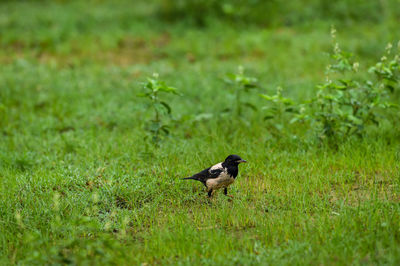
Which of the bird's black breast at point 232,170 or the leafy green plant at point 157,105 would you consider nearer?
the bird's black breast at point 232,170

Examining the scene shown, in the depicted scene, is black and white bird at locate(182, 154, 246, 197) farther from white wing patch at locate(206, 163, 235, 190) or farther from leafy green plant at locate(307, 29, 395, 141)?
leafy green plant at locate(307, 29, 395, 141)

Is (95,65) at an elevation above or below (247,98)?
above

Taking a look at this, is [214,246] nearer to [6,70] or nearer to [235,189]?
[235,189]

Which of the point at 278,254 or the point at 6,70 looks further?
the point at 6,70

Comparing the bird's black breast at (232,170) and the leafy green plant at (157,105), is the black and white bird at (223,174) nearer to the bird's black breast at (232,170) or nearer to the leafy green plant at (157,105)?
the bird's black breast at (232,170)

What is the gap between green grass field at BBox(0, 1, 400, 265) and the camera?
13.8ft

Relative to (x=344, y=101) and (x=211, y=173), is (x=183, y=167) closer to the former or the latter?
(x=211, y=173)

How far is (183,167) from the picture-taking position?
6086 millimetres

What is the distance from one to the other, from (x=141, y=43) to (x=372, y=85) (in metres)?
8.45

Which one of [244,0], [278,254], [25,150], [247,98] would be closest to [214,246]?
[278,254]

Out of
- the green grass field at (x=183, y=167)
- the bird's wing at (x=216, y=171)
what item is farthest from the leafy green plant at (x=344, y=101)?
the bird's wing at (x=216, y=171)

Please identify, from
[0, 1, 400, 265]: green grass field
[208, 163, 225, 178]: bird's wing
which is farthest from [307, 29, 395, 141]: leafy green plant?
[208, 163, 225, 178]: bird's wing

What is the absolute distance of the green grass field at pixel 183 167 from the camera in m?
4.20

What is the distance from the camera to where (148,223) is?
4.83m
